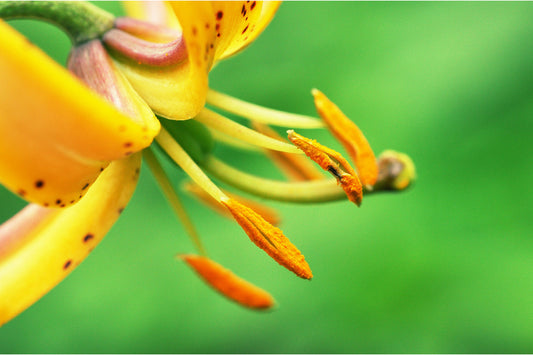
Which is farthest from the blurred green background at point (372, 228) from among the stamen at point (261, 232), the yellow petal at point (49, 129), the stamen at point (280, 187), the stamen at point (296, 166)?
the yellow petal at point (49, 129)

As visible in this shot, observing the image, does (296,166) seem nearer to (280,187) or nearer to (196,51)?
(280,187)

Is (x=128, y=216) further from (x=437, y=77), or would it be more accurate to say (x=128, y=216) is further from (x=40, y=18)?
(x=40, y=18)

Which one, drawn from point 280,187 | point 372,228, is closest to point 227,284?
point 280,187

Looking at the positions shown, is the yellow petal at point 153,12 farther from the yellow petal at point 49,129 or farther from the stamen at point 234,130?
the yellow petal at point 49,129

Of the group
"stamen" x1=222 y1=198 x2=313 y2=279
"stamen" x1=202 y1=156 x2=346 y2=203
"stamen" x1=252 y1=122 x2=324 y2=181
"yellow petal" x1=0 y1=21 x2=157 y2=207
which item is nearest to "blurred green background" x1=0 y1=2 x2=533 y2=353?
"stamen" x1=252 y1=122 x2=324 y2=181

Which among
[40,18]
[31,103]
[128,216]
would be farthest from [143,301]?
[31,103]
